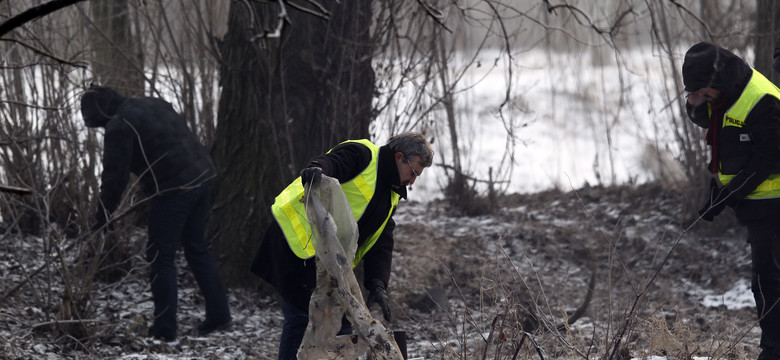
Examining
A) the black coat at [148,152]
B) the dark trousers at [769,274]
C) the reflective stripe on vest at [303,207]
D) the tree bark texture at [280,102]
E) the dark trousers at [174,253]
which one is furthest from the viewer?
the tree bark texture at [280,102]

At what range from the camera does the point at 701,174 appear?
8.33 m

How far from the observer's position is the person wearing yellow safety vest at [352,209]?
3.98 m

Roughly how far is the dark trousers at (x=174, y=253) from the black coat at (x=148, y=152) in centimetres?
12

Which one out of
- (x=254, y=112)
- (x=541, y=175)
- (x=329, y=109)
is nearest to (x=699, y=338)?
(x=329, y=109)

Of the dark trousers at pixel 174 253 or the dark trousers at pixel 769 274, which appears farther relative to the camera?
the dark trousers at pixel 174 253

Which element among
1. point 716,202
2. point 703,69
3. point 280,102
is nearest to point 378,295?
point 716,202

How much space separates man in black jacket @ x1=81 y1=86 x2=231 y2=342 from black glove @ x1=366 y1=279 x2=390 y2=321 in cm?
173

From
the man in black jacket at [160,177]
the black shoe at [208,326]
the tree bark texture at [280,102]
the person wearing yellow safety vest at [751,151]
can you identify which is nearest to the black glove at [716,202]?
the person wearing yellow safety vest at [751,151]

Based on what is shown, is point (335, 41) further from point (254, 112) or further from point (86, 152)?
point (86, 152)

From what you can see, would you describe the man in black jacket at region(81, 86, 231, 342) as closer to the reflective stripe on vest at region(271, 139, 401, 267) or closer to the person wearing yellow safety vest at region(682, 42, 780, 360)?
the reflective stripe on vest at region(271, 139, 401, 267)

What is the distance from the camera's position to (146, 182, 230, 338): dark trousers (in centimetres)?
538

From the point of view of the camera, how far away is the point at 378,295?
13.6 feet

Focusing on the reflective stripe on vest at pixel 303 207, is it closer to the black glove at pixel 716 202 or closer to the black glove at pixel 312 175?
the black glove at pixel 312 175

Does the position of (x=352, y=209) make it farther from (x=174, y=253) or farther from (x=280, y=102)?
(x=280, y=102)
